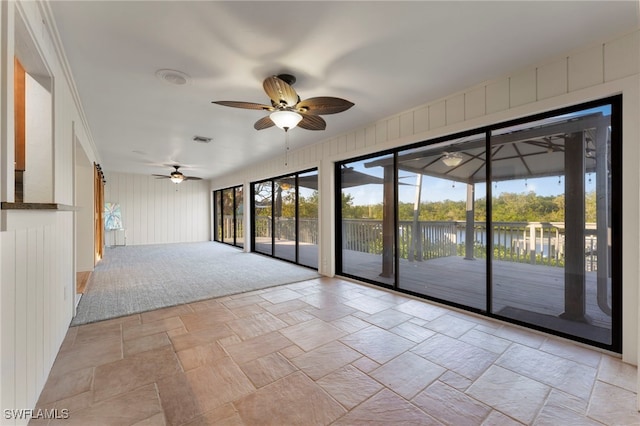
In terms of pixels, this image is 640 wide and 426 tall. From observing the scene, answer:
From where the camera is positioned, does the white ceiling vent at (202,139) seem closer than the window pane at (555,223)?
No

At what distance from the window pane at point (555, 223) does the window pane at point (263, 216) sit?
5155mm

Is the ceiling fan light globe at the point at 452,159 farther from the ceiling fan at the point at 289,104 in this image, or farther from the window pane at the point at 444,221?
the ceiling fan at the point at 289,104

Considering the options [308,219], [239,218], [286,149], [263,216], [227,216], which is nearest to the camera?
[286,149]

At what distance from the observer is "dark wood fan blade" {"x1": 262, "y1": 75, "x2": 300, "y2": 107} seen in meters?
2.17

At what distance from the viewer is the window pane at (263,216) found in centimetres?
703

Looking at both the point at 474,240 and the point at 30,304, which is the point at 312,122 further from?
the point at 30,304

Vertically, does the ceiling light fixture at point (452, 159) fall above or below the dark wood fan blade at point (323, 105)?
below

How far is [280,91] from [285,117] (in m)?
0.29

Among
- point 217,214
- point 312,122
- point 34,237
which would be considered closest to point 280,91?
point 312,122

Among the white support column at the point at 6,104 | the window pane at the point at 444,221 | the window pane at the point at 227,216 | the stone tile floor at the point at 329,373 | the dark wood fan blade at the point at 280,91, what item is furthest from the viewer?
the window pane at the point at 227,216

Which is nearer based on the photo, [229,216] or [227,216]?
[229,216]

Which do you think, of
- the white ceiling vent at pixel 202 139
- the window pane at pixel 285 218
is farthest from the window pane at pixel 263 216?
the white ceiling vent at pixel 202 139

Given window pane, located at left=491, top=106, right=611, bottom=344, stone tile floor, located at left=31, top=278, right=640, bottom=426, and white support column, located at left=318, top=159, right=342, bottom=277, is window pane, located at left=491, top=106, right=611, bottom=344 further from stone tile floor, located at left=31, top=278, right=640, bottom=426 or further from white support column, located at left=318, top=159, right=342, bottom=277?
white support column, located at left=318, top=159, right=342, bottom=277

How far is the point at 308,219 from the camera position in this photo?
570 centimetres
